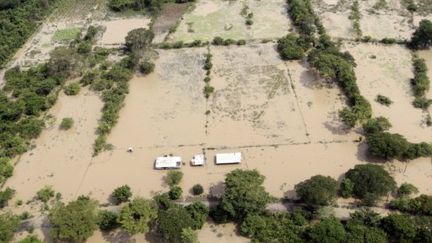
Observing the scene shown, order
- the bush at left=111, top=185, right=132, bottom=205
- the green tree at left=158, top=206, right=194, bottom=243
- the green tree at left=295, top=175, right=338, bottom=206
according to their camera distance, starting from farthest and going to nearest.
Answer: the bush at left=111, top=185, right=132, bottom=205 → the green tree at left=295, top=175, right=338, bottom=206 → the green tree at left=158, top=206, right=194, bottom=243

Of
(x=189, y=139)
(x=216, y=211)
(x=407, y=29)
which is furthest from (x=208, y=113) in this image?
(x=407, y=29)

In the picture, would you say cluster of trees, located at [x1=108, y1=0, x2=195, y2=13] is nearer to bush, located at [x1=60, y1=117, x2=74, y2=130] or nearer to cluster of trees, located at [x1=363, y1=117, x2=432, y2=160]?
bush, located at [x1=60, y1=117, x2=74, y2=130]

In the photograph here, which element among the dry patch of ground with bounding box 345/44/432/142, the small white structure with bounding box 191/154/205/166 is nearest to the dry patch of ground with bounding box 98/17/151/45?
the small white structure with bounding box 191/154/205/166

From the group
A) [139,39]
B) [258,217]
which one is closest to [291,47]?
[139,39]

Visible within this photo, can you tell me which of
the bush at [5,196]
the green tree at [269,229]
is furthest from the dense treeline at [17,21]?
the green tree at [269,229]

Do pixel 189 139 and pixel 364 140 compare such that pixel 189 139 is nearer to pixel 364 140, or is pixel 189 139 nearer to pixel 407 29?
pixel 364 140

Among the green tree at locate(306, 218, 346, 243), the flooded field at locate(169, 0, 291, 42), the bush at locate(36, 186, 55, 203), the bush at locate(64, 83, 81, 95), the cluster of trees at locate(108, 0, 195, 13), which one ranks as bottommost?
the bush at locate(36, 186, 55, 203)
